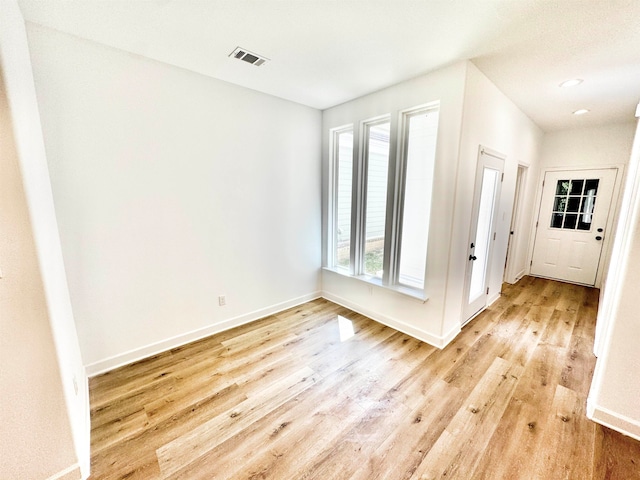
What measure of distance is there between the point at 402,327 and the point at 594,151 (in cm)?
444

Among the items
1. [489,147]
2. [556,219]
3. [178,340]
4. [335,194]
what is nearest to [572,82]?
[489,147]

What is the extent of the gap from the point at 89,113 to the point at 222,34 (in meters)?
1.17

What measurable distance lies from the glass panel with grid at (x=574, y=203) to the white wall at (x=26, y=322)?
658 centimetres

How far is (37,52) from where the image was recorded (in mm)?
1764

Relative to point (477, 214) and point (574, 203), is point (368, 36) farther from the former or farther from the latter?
point (574, 203)

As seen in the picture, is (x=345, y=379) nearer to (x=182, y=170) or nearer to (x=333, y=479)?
(x=333, y=479)

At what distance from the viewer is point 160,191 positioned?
2344 millimetres

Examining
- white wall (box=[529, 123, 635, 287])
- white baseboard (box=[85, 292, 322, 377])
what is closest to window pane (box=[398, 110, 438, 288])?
white baseboard (box=[85, 292, 322, 377])

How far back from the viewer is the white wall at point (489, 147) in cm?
244

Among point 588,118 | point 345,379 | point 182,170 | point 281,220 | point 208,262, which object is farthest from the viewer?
point 588,118

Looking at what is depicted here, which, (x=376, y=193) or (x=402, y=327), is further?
(x=376, y=193)

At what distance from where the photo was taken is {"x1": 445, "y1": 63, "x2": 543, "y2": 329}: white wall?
2.44 m

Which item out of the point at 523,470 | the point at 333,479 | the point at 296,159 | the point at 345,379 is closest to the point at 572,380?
the point at 523,470

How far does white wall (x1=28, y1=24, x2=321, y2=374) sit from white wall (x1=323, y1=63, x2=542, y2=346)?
1219 millimetres
